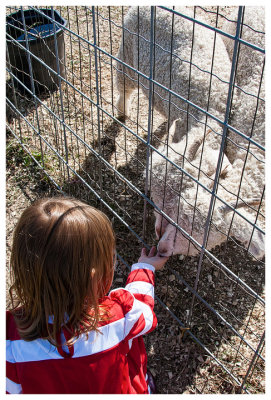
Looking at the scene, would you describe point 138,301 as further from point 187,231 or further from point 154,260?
point 187,231

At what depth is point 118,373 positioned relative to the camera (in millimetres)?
1566

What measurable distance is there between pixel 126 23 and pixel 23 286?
3303 millimetres

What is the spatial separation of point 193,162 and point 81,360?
1759mm

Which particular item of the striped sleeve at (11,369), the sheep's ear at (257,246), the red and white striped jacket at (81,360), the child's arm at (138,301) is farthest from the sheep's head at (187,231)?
the striped sleeve at (11,369)

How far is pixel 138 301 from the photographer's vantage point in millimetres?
1800

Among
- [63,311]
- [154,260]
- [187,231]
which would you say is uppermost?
Answer: [63,311]

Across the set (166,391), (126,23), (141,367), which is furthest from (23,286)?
(126,23)

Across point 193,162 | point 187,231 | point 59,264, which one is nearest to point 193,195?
point 187,231

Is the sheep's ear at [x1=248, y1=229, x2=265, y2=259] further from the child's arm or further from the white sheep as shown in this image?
the child's arm

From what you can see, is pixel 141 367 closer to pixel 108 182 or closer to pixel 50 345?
pixel 50 345

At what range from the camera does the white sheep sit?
8.15 feet

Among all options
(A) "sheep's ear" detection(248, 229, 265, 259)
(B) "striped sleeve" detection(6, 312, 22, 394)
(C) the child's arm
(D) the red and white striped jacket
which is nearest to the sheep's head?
(A) "sheep's ear" detection(248, 229, 265, 259)

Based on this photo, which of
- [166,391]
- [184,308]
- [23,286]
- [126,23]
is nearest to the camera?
[23,286]

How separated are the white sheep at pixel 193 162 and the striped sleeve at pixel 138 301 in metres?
0.46
